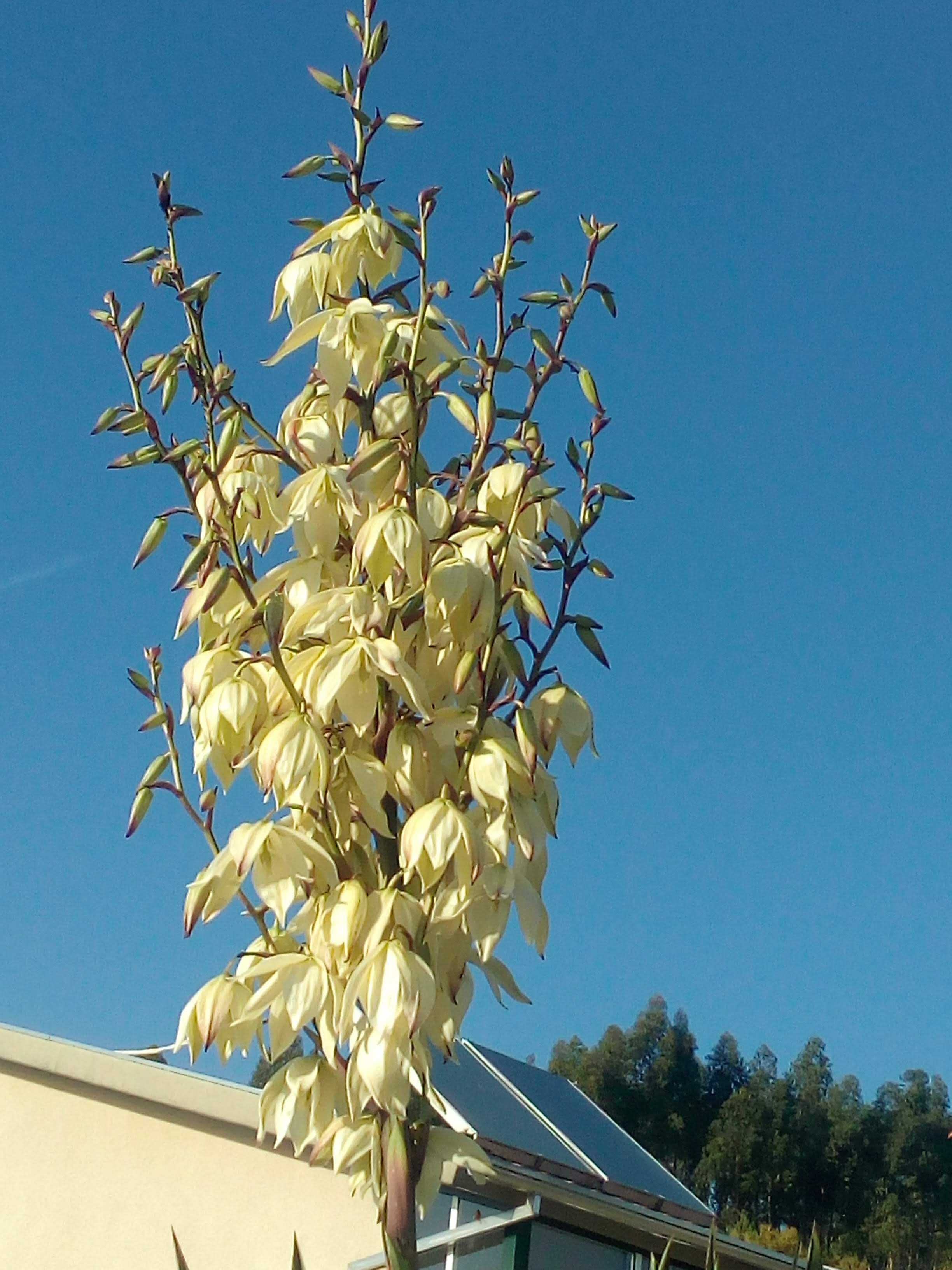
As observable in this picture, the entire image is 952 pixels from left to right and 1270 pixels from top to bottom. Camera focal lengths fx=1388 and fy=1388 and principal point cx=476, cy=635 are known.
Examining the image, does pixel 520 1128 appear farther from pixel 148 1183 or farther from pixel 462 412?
pixel 462 412

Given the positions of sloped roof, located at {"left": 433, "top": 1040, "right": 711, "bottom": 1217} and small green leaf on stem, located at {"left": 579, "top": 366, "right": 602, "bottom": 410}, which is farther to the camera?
sloped roof, located at {"left": 433, "top": 1040, "right": 711, "bottom": 1217}

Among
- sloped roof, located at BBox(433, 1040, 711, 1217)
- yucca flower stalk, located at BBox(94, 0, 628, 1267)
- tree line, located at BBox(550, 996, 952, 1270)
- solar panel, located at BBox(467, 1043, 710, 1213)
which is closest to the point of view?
yucca flower stalk, located at BBox(94, 0, 628, 1267)

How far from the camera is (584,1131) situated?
626cm

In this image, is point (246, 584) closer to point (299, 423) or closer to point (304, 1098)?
point (299, 423)

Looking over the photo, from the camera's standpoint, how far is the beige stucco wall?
5.43 m

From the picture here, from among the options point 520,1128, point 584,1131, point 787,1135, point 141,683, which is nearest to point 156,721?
point 141,683

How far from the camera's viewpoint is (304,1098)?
1389 mm

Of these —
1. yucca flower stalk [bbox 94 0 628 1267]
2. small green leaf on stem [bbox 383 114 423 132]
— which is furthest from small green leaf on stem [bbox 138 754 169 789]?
small green leaf on stem [bbox 383 114 423 132]

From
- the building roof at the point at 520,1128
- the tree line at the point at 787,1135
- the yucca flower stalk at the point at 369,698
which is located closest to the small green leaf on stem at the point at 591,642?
the yucca flower stalk at the point at 369,698

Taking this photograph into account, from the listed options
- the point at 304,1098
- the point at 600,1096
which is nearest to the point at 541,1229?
the point at 304,1098

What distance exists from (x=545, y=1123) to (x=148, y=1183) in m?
1.69

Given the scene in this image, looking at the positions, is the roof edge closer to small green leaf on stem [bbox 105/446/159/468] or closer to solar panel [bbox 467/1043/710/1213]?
solar panel [bbox 467/1043/710/1213]

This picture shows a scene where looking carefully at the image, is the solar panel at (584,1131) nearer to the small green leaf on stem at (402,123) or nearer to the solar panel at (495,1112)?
the solar panel at (495,1112)

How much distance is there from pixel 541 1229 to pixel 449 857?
3840 millimetres
